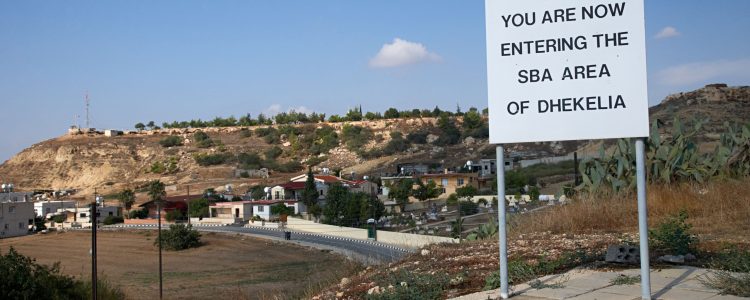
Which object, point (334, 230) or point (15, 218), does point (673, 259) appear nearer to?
point (334, 230)

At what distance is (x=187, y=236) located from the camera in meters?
57.9

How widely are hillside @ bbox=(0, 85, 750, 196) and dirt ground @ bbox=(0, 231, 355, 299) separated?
4411cm

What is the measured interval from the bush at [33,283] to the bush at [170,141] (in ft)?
405

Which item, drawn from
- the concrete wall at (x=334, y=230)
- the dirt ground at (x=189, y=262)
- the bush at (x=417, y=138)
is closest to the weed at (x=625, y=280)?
the dirt ground at (x=189, y=262)

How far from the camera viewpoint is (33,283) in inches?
658

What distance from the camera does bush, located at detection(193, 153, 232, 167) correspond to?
124 metres

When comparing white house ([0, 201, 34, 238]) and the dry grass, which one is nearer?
the dry grass

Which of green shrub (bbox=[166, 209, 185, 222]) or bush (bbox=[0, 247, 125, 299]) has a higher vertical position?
bush (bbox=[0, 247, 125, 299])

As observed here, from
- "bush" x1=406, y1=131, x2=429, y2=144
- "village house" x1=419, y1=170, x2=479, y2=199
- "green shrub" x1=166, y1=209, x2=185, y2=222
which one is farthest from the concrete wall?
"bush" x1=406, y1=131, x2=429, y2=144

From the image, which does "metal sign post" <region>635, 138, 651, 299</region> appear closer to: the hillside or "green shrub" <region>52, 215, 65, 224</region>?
"green shrub" <region>52, 215, 65, 224</region>

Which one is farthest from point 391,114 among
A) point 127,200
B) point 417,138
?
point 127,200

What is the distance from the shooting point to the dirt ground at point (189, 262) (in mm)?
33281

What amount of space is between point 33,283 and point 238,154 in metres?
116

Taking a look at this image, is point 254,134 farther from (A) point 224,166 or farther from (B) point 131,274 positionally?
(B) point 131,274
